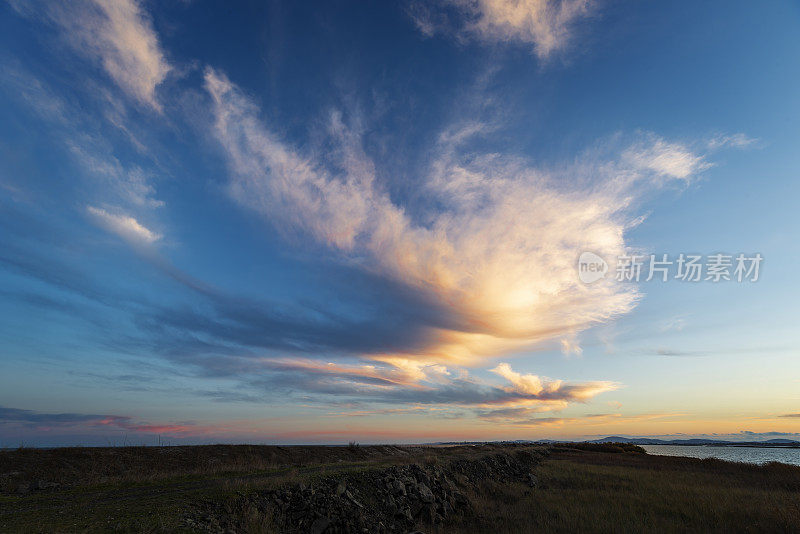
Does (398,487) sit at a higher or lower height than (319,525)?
lower

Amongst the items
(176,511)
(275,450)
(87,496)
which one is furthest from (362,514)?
(275,450)

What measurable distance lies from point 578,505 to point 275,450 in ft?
92.5

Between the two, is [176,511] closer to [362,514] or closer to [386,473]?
[362,514]

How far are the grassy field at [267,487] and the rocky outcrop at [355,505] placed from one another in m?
0.66

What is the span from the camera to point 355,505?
16219 millimetres

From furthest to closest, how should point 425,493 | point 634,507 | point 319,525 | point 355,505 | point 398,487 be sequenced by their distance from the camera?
point 634,507, point 425,493, point 398,487, point 355,505, point 319,525

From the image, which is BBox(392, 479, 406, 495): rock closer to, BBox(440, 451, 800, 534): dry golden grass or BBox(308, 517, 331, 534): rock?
BBox(440, 451, 800, 534): dry golden grass

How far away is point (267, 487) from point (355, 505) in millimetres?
3874

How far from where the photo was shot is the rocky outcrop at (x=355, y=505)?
13406mm

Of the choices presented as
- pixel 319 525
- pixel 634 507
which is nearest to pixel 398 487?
pixel 319 525

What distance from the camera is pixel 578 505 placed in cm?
2272

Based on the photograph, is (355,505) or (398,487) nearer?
(355,505)

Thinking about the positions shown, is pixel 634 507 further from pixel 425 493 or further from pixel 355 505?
pixel 355 505

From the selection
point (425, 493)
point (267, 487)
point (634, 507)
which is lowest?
point (634, 507)
